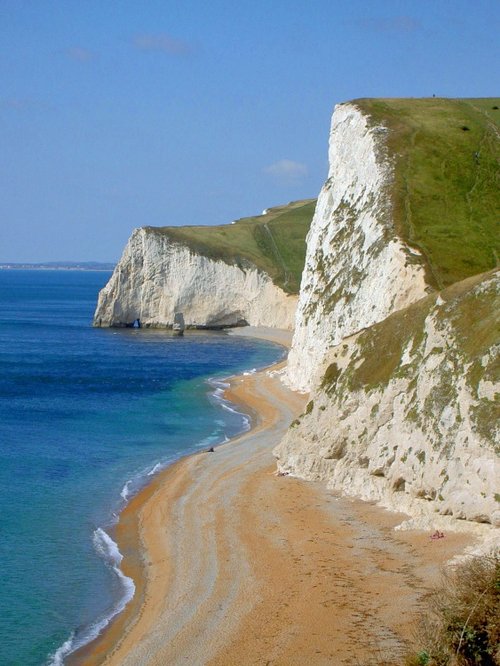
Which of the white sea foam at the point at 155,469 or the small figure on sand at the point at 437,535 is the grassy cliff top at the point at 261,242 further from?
the small figure on sand at the point at 437,535

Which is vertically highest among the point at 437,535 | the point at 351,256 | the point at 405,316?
the point at 351,256

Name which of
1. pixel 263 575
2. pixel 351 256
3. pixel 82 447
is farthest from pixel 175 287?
pixel 263 575

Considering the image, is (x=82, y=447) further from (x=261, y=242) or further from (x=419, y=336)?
(x=261, y=242)

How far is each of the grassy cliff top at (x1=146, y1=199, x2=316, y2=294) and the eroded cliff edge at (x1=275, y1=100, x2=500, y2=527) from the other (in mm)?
43203

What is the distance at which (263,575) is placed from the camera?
26.2 meters

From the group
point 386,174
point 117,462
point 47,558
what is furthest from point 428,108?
point 47,558

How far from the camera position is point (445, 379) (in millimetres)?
30391

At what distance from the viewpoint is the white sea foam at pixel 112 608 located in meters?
22.9

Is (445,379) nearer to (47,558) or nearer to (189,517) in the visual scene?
(189,517)

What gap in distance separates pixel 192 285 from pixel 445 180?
59704 millimetres

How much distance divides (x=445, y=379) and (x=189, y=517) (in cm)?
1080

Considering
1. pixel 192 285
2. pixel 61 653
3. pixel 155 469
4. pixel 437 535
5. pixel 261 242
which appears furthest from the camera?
pixel 261 242

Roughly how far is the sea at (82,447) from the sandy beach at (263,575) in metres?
1.16

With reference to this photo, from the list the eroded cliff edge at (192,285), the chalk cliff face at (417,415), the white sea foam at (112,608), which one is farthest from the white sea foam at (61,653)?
the eroded cliff edge at (192,285)
